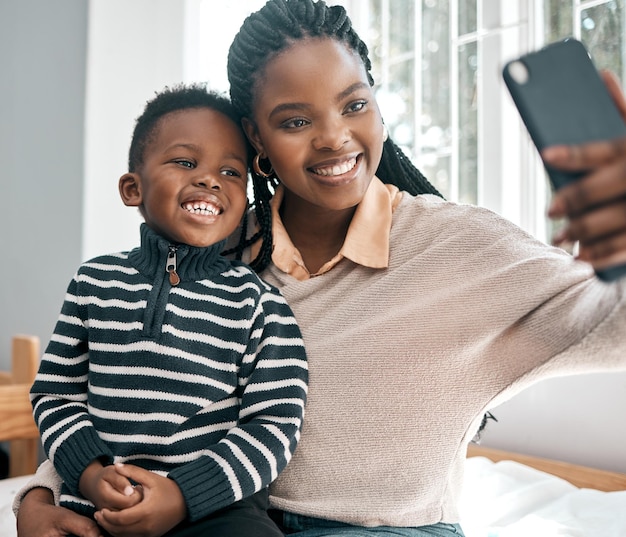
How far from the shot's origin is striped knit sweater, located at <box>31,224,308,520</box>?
903mm

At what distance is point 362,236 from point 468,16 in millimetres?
1212

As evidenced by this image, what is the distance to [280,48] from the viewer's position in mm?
1088

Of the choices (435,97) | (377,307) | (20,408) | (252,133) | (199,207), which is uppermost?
(435,97)

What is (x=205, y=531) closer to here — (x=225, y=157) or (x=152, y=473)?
(x=152, y=473)

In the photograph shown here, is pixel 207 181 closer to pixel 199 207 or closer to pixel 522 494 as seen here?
pixel 199 207

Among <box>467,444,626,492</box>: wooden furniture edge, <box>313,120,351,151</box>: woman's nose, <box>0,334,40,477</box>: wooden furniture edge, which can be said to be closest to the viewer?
<box>313,120,351,151</box>: woman's nose

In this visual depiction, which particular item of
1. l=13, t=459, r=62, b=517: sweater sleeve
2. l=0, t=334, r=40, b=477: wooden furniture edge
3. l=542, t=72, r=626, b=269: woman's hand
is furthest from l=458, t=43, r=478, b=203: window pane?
l=542, t=72, r=626, b=269: woman's hand

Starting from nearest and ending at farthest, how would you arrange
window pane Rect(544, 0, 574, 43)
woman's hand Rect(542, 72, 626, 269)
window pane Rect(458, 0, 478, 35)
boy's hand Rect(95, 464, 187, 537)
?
woman's hand Rect(542, 72, 626, 269) → boy's hand Rect(95, 464, 187, 537) → window pane Rect(544, 0, 574, 43) → window pane Rect(458, 0, 478, 35)

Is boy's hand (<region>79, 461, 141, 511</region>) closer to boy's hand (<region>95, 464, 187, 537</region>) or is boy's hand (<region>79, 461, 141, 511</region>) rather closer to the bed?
boy's hand (<region>95, 464, 187, 537</region>)

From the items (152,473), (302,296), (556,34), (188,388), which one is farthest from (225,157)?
(556,34)

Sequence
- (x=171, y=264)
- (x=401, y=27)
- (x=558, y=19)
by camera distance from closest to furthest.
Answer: (x=171, y=264), (x=558, y=19), (x=401, y=27)

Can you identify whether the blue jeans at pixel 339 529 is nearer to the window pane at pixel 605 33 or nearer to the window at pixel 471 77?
the window at pixel 471 77

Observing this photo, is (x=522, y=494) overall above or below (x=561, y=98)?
below

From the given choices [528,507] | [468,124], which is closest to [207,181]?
[528,507]
